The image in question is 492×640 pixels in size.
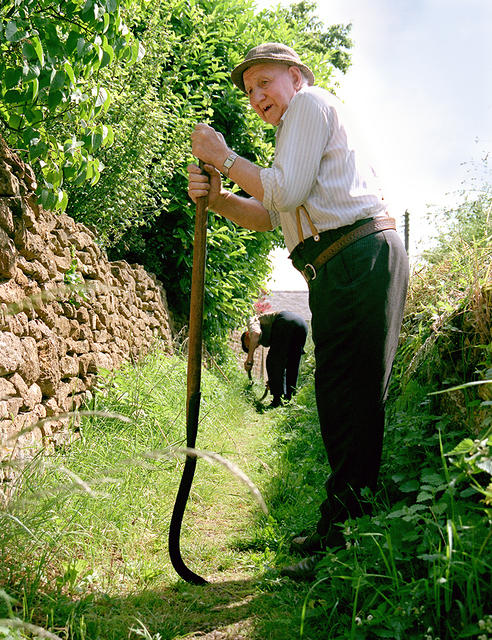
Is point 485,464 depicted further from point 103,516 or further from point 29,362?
point 29,362

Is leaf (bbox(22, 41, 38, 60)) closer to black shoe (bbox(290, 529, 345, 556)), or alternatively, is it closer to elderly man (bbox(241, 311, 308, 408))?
black shoe (bbox(290, 529, 345, 556))

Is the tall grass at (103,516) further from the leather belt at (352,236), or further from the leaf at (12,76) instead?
the leaf at (12,76)

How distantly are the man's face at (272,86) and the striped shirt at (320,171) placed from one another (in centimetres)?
19

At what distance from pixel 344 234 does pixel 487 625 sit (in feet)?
4.86

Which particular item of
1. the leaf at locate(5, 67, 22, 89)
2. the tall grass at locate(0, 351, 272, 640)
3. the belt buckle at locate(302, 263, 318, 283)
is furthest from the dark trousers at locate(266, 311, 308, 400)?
the leaf at locate(5, 67, 22, 89)

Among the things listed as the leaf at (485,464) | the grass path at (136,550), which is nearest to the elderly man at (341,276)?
the grass path at (136,550)

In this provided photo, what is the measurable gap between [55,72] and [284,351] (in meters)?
5.32

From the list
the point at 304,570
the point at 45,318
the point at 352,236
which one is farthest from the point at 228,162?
the point at 304,570

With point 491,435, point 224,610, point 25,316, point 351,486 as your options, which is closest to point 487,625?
point 491,435

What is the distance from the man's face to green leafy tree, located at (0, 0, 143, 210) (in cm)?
70

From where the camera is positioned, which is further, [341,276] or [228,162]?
[228,162]

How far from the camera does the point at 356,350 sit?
7.43 feet

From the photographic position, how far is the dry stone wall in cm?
280

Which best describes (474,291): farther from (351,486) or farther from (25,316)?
(25,316)
